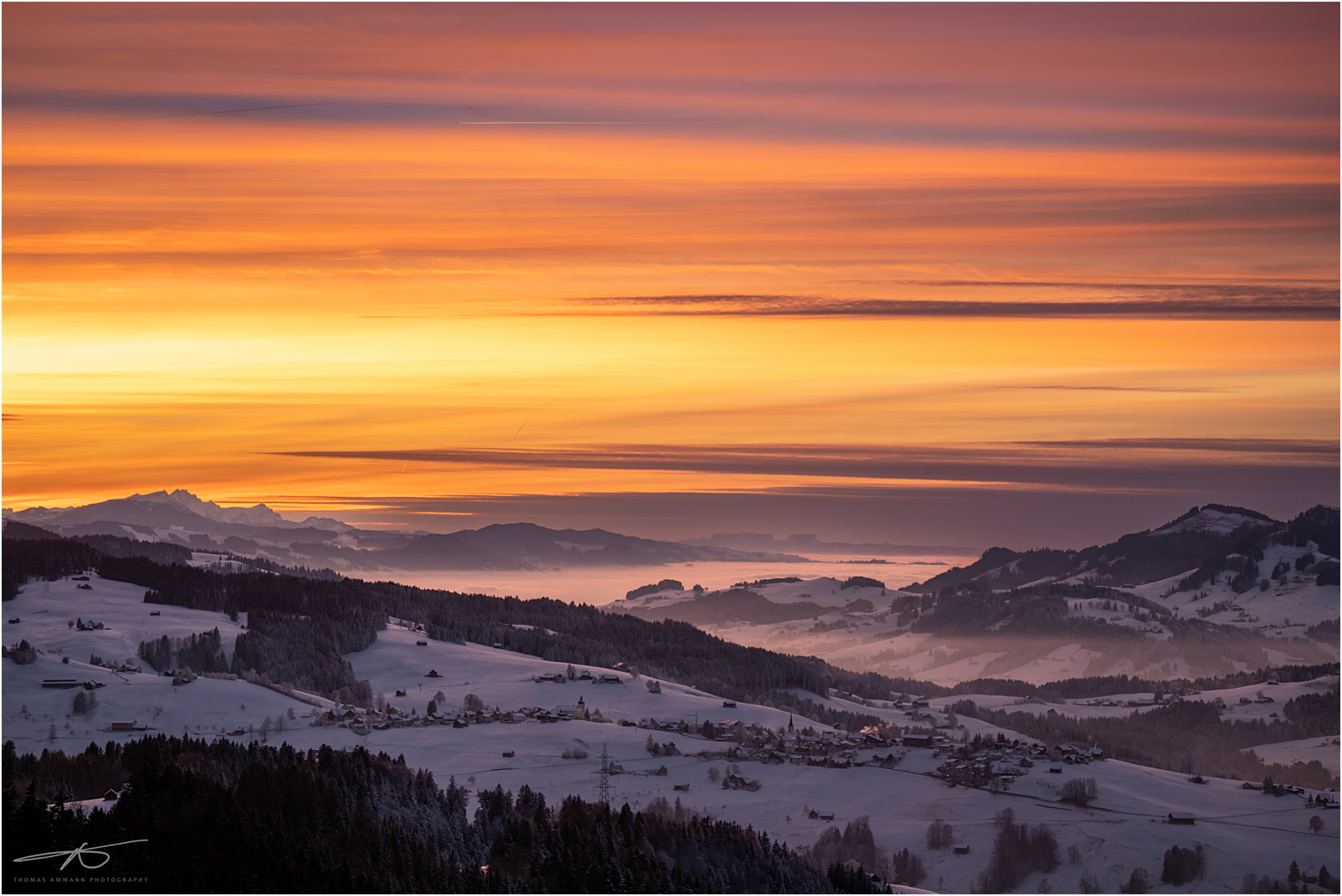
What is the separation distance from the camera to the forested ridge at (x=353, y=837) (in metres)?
97.3

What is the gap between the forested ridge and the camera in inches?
3831

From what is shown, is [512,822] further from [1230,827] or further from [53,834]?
[1230,827]

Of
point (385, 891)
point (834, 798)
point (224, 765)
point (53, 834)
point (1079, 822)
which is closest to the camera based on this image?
point (53, 834)

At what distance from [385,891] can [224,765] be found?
47.9 metres

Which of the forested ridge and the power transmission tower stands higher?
the forested ridge

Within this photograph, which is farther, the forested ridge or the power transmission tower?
the power transmission tower

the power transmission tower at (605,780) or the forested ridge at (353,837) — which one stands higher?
the forested ridge at (353,837)

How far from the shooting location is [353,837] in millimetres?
111875

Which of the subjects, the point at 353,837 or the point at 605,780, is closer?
the point at 353,837

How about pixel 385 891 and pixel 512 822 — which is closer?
pixel 385 891

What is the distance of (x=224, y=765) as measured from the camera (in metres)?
142

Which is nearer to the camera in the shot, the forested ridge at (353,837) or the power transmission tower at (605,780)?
the forested ridge at (353,837)

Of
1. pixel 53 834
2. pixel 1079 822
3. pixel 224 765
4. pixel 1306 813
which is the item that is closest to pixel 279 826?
pixel 53 834

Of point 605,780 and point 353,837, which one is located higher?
point 353,837
